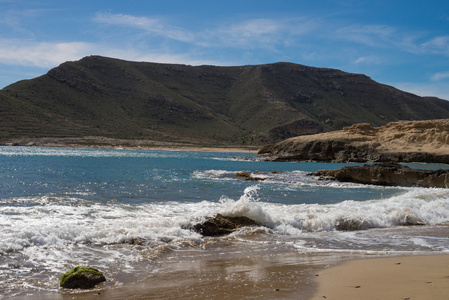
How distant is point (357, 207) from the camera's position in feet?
47.6

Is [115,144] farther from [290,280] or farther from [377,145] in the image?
[290,280]

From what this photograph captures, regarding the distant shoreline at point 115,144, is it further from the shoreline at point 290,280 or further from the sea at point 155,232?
the shoreline at point 290,280

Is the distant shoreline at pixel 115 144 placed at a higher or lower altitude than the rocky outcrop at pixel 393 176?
higher

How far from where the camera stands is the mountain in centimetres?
9538

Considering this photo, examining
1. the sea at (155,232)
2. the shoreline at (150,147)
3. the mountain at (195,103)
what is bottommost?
the sea at (155,232)

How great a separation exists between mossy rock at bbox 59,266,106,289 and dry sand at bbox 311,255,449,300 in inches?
130

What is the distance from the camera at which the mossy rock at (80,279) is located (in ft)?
19.4

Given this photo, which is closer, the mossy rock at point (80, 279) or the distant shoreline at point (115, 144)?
the mossy rock at point (80, 279)

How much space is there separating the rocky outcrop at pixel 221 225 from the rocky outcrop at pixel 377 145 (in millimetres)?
42347

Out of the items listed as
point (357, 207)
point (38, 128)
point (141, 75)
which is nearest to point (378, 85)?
point (141, 75)

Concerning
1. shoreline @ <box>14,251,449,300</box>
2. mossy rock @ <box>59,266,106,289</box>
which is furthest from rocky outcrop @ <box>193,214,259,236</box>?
mossy rock @ <box>59,266,106,289</box>

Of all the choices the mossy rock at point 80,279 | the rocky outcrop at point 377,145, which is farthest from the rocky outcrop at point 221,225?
the rocky outcrop at point 377,145

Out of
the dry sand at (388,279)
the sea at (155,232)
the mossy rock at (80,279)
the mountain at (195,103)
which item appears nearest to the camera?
the dry sand at (388,279)

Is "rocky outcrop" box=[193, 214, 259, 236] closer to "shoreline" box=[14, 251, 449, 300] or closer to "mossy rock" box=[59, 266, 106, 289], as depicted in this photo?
"shoreline" box=[14, 251, 449, 300]
